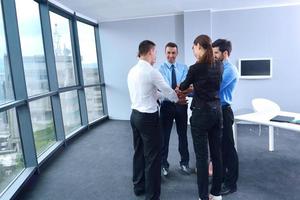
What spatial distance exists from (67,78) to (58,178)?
2.20 meters

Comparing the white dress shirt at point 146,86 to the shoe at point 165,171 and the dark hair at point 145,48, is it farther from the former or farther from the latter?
the shoe at point 165,171

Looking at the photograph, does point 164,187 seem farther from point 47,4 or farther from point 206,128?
point 47,4

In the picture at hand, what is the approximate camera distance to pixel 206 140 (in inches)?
84.9

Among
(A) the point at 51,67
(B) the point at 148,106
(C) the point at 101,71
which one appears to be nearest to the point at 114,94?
(C) the point at 101,71

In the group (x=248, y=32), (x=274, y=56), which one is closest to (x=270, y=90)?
(x=274, y=56)

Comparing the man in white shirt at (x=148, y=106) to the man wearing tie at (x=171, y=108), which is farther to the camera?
the man wearing tie at (x=171, y=108)

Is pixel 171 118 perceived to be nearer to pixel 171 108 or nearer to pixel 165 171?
pixel 171 108

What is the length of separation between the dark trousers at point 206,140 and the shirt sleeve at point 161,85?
10.7 inches

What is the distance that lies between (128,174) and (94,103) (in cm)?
295

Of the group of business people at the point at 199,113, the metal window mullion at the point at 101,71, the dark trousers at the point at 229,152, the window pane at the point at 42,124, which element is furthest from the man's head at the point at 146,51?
the metal window mullion at the point at 101,71

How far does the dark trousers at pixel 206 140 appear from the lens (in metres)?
2.10

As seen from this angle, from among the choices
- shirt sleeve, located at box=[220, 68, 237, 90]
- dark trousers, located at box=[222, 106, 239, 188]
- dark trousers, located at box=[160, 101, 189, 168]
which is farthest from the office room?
shirt sleeve, located at box=[220, 68, 237, 90]

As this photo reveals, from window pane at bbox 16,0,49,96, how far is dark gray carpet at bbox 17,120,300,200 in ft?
3.64

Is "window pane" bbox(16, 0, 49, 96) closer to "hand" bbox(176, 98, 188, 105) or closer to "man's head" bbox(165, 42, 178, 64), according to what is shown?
"man's head" bbox(165, 42, 178, 64)
